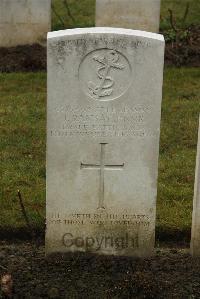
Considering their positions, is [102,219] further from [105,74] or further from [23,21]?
[23,21]

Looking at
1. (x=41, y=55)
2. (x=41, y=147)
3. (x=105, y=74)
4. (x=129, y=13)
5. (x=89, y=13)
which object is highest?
(x=89, y=13)

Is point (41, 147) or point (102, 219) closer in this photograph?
point (102, 219)

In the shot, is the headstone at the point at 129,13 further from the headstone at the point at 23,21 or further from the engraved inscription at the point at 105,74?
the engraved inscription at the point at 105,74

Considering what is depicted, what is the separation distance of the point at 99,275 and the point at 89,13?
9189 millimetres

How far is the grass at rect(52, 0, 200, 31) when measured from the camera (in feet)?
43.9

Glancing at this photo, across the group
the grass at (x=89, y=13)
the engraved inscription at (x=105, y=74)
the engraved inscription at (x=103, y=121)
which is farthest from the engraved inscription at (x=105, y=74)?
the grass at (x=89, y=13)

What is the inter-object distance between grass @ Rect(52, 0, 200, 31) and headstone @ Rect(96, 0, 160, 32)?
107cm

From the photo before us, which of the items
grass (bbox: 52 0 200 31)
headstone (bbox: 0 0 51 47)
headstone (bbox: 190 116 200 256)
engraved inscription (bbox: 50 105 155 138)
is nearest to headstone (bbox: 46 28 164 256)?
engraved inscription (bbox: 50 105 155 138)

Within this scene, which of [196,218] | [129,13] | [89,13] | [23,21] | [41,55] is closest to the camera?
[196,218]

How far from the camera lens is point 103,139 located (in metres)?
5.59

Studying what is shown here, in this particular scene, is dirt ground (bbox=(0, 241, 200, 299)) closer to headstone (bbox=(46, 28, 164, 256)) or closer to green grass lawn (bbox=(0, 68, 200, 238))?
headstone (bbox=(46, 28, 164, 256))

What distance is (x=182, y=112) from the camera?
941cm

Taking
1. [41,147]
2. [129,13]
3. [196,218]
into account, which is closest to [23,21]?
[129,13]

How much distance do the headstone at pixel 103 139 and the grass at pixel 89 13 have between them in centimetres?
777
